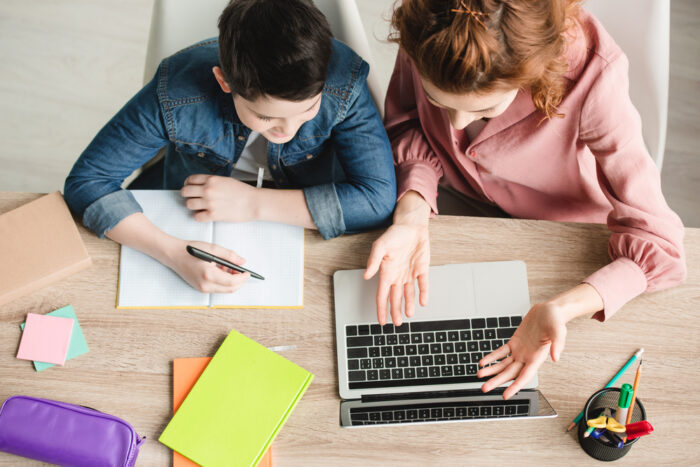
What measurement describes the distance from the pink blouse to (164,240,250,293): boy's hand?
1.13 feet

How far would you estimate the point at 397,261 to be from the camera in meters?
1.01

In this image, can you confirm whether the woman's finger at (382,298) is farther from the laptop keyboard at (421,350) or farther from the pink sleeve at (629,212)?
the pink sleeve at (629,212)

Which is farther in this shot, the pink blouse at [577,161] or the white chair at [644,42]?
the white chair at [644,42]

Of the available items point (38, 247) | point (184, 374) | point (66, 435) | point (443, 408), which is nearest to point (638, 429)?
point (443, 408)

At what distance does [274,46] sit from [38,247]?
55 cm

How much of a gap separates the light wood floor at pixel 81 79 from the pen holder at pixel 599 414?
1.19 m

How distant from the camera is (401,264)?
1.01m

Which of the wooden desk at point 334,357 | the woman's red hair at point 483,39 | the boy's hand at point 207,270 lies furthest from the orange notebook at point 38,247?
the woman's red hair at point 483,39

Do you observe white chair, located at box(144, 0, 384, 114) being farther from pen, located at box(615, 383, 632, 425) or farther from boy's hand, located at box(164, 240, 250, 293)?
pen, located at box(615, 383, 632, 425)

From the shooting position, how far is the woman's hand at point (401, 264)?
→ 0.98 metres

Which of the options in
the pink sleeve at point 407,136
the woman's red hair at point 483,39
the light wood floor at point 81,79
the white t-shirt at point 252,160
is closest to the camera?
the woman's red hair at point 483,39

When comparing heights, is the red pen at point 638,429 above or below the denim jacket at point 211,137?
below

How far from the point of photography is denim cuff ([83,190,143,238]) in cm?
102

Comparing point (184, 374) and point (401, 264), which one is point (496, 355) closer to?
point (401, 264)
